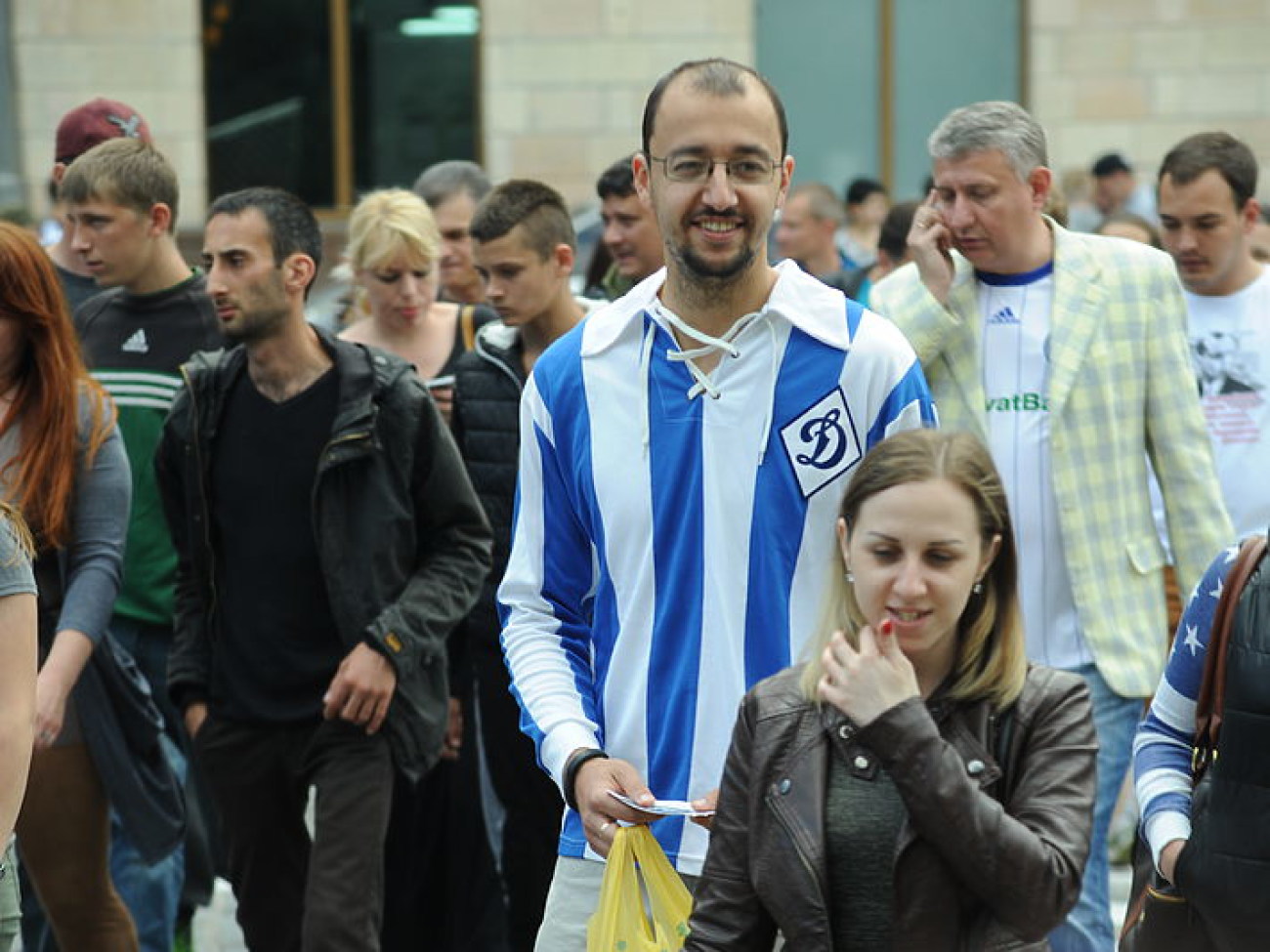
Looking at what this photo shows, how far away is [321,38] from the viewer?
19.6 meters

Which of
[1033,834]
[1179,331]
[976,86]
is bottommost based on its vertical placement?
[1033,834]

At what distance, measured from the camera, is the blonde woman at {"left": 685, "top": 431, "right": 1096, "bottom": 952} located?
3.40 meters

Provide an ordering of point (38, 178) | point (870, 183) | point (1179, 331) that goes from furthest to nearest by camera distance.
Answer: point (38, 178) → point (870, 183) → point (1179, 331)

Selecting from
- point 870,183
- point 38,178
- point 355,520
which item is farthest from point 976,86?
point 355,520

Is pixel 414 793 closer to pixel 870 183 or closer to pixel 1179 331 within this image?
pixel 1179 331

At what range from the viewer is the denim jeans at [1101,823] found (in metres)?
5.97

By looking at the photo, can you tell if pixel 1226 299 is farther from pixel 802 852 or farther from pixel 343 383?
pixel 802 852

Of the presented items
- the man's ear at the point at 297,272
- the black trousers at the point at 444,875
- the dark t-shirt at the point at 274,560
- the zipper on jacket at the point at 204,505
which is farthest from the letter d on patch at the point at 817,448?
the black trousers at the point at 444,875

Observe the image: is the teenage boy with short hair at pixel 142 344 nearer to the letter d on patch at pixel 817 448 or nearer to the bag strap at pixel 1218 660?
the letter d on patch at pixel 817 448

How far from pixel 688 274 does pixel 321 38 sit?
52.5 feet

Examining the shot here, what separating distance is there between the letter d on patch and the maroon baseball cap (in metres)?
4.69

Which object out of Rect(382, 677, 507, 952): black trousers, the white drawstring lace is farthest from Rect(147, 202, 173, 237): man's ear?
the white drawstring lace

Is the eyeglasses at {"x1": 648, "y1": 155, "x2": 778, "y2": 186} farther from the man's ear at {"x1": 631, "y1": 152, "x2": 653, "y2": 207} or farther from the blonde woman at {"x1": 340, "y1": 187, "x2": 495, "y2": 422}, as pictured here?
the blonde woman at {"x1": 340, "y1": 187, "x2": 495, "y2": 422}

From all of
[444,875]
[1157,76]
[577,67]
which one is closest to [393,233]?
[444,875]
